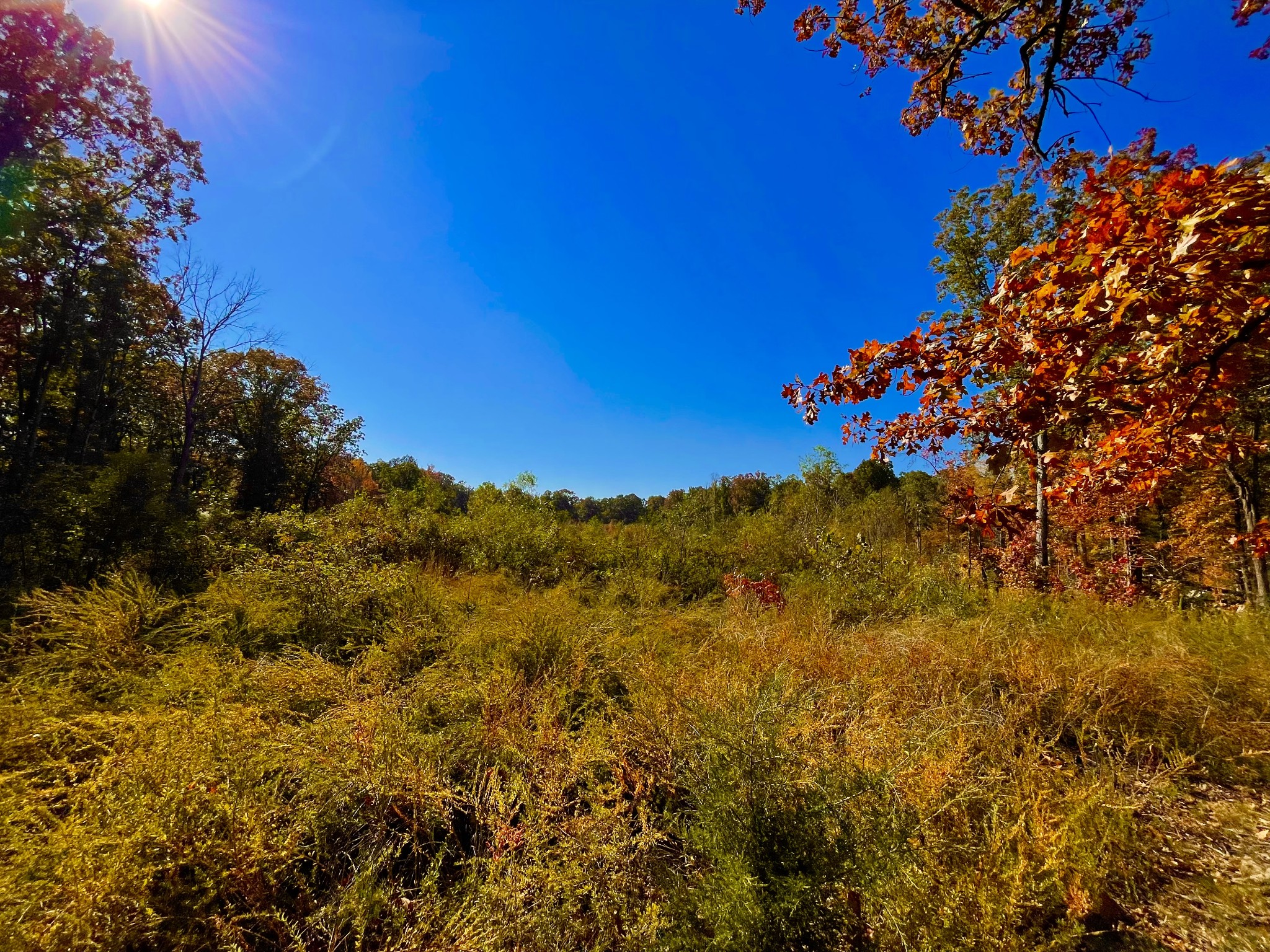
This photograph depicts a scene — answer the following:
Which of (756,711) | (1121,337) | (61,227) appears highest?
(61,227)

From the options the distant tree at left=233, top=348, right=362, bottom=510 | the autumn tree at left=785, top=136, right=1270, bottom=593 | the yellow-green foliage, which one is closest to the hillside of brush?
the yellow-green foliage

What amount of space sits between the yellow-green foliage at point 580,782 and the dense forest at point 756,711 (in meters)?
0.02

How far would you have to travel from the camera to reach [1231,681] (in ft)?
8.98

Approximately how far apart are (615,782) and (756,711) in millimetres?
747

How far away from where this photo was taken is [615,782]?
6.41 ft

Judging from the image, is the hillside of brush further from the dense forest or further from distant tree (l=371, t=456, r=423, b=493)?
distant tree (l=371, t=456, r=423, b=493)

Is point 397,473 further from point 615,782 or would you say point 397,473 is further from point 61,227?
point 615,782

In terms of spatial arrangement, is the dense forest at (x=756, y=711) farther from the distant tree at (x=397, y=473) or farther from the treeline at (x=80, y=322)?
the distant tree at (x=397, y=473)

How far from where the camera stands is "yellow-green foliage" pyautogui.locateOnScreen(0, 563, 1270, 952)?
1301 millimetres

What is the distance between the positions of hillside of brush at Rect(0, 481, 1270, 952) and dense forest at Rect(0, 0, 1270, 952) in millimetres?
18

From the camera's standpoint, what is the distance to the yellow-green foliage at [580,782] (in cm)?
130

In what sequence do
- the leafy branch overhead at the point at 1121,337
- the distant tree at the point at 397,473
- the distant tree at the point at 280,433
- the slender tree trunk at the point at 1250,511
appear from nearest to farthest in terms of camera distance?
the leafy branch overhead at the point at 1121,337 → the slender tree trunk at the point at 1250,511 → the distant tree at the point at 280,433 → the distant tree at the point at 397,473

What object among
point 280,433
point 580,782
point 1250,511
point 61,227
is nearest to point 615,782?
point 580,782

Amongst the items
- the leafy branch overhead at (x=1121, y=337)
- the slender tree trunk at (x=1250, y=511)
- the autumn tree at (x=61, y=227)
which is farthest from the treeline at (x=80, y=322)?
the slender tree trunk at (x=1250, y=511)
